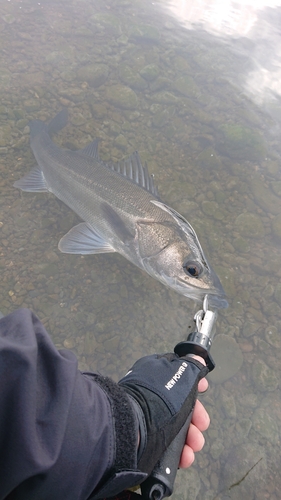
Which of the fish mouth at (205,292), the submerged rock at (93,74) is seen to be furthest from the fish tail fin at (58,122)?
the fish mouth at (205,292)

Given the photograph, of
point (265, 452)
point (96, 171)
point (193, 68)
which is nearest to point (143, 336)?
point (265, 452)

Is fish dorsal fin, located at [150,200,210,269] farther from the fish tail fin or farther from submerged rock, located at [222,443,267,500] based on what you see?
the fish tail fin

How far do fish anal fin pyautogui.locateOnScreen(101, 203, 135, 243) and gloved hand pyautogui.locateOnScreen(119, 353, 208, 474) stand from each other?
1859 millimetres

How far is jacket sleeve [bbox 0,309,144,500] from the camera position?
985mm

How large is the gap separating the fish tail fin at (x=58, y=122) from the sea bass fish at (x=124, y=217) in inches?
18.5

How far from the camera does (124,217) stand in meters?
3.50

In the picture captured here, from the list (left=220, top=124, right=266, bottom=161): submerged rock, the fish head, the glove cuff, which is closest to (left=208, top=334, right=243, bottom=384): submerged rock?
the fish head

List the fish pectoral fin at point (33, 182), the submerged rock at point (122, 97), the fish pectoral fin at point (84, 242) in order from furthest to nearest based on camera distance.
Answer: the submerged rock at point (122, 97), the fish pectoral fin at point (33, 182), the fish pectoral fin at point (84, 242)

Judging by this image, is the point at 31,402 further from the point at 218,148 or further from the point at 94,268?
the point at 218,148

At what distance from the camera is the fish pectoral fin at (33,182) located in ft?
13.8

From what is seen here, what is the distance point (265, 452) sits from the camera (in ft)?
10.3

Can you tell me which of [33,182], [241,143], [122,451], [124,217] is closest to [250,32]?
[241,143]

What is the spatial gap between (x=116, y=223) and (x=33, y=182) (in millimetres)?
1486

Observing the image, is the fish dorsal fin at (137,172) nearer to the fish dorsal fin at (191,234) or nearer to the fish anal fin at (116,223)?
the fish anal fin at (116,223)
